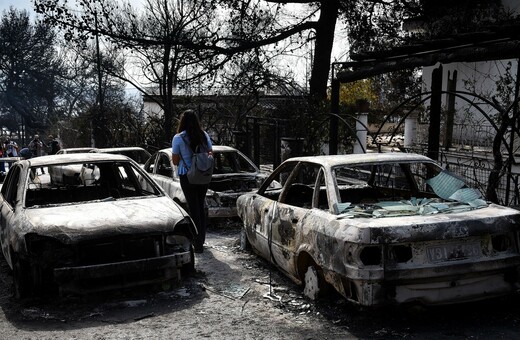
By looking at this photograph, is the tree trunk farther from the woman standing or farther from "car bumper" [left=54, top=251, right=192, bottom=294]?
"car bumper" [left=54, top=251, right=192, bottom=294]

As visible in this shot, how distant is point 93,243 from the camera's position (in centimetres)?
546

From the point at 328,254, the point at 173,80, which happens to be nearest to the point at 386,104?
the point at 173,80

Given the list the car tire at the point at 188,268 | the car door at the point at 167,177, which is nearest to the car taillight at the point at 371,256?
the car tire at the point at 188,268

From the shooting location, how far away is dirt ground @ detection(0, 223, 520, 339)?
4.65 meters

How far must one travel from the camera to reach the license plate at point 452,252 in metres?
4.46

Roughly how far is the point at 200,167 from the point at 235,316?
275cm

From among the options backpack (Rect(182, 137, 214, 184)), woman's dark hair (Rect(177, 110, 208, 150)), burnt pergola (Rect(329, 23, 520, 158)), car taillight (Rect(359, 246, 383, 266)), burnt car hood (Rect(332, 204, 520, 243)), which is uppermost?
burnt pergola (Rect(329, 23, 520, 158))

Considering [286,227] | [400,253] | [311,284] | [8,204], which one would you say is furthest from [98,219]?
[400,253]

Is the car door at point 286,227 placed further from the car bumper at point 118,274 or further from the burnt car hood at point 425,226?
the car bumper at point 118,274

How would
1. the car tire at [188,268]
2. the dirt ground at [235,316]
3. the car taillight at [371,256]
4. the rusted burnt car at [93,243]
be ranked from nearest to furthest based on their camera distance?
the car taillight at [371,256], the dirt ground at [235,316], the rusted burnt car at [93,243], the car tire at [188,268]

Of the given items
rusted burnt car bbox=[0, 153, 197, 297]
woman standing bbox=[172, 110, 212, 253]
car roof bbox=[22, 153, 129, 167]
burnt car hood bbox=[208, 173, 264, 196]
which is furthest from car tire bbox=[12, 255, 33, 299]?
burnt car hood bbox=[208, 173, 264, 196]

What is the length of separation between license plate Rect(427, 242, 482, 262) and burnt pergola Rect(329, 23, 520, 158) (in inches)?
156

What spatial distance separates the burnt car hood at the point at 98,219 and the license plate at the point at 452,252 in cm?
270

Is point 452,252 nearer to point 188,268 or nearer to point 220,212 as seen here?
point 188,268
